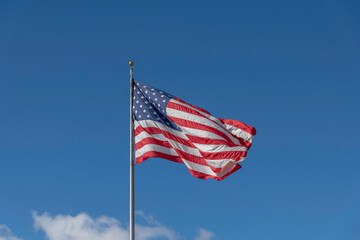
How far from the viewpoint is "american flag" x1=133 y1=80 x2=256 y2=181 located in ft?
87.2

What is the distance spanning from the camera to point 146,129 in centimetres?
2625

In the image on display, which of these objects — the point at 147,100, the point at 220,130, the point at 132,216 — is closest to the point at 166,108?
the point at 147,100

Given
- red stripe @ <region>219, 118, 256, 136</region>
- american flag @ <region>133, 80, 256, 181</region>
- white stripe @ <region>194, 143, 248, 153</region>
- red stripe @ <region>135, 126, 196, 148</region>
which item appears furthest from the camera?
red stripe @ <region>219, 118, 256, 136</region>

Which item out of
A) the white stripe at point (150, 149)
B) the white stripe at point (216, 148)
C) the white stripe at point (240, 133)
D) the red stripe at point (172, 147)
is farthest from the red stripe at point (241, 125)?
the white stripe at point (150, 149)

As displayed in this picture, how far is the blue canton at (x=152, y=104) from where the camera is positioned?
26.9m

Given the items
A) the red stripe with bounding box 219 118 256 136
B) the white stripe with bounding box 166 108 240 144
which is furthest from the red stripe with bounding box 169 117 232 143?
the red stripe with bounding box 219 118 256 136

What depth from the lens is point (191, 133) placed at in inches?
1070

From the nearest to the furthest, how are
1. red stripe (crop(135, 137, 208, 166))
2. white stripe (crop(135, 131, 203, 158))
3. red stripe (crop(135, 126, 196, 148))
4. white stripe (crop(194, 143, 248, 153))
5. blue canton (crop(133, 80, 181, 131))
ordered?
red stripe (crop(135, 137, 208, 166)), white stripe (crop(135, 131, 203, 158)), red stripe (crop(135, 126, 196, 148)), blue canton (crop(133, 80, 181, 131)), white stripe (crop(194, 143, 248, 153))

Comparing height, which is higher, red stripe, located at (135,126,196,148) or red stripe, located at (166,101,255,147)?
red stripe, located at (166,101,255,147)

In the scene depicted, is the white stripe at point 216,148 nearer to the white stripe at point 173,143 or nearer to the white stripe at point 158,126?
the white stripe at point 173,143

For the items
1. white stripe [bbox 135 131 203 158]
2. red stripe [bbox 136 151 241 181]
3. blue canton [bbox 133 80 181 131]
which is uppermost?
blue canton [bbox 133 80 181 131]

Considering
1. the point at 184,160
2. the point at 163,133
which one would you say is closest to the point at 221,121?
the point at 184,160

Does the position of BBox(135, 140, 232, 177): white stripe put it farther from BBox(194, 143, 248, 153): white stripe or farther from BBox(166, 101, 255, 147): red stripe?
BBox(166, 101, 255, 147): red stripe

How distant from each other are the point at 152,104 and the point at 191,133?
220cm
